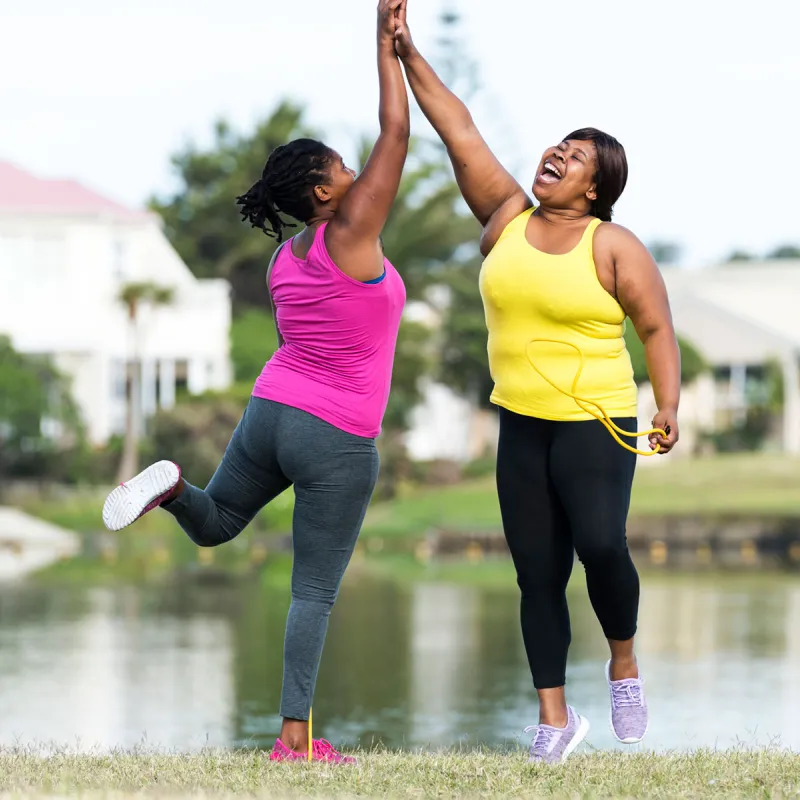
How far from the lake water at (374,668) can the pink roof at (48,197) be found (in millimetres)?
18454

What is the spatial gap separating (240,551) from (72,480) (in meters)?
7.89

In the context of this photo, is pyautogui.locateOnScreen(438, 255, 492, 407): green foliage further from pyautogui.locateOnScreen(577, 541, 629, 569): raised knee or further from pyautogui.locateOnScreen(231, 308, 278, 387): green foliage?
pyautogui.locateOnScreen(577, 541, 629, 569): raised knee

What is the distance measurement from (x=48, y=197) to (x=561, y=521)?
3088 cm

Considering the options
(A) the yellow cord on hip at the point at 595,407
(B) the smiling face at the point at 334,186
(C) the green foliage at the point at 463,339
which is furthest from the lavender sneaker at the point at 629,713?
(C) the green foliage at the point at 463,339

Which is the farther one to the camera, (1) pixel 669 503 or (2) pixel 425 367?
(2) pixel 425 367

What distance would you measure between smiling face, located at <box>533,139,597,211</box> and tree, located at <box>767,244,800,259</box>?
3310 inches

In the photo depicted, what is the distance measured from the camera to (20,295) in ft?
111

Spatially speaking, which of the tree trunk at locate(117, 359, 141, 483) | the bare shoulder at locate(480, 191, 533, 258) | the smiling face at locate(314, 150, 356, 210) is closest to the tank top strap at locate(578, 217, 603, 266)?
the bare shoulder at locate(480, 191, 533, 258)

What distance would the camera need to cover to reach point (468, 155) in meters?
5.63

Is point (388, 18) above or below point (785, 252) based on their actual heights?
below

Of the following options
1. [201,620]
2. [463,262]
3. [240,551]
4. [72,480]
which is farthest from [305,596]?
[463,262]

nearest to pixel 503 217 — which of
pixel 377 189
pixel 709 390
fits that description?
pixel 377 189

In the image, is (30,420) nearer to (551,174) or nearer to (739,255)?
(551,174)

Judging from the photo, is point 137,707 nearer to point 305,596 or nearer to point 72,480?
point 305,596
